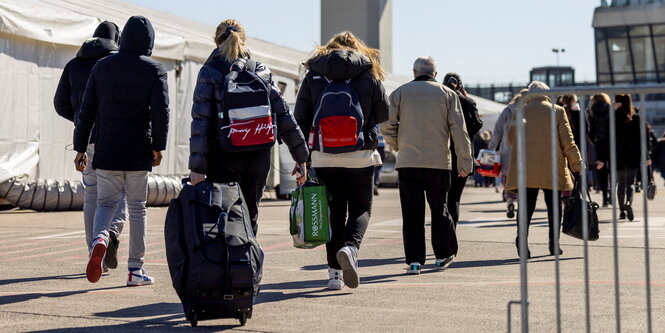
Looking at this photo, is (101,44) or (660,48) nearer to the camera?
(101,44)

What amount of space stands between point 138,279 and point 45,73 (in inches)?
339

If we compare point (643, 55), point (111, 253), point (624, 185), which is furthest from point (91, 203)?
point (643, 55)

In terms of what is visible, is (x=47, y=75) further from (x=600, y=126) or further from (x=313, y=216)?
(x=313, y=216)

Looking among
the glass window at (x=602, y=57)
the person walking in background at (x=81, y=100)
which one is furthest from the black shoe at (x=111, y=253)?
the glass window at (x=602, y=57)

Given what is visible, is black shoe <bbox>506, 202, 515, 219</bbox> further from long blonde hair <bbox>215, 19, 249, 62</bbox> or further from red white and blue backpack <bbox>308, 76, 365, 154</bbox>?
long blonde hair <bbox>215, 19, 249, 62</bbox>

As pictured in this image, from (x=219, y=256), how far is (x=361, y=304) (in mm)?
1227

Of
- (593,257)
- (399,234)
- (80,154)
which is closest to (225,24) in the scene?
(80,154)

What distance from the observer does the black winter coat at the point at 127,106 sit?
6.93 meters

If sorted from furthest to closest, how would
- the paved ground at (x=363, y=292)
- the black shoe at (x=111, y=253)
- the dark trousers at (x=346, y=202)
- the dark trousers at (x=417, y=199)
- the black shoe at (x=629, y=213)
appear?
the black shoe at (x=629, y=213)
the dark trousers at (x=417, y=199)
the black shoe at (x=111, y=253)
the dark trousers at (x=346, y=202)
the paved ground at (x=363, y=292)

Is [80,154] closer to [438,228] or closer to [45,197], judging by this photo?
[438,228]

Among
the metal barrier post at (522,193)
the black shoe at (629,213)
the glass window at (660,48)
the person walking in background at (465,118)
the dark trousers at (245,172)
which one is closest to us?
the metal barrier post at (522,193)

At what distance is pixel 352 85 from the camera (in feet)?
22.6

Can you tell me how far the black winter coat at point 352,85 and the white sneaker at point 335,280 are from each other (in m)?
0.85

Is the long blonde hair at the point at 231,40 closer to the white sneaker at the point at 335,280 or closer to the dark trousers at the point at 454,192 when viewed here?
the white sneaker at the point at 335,280
